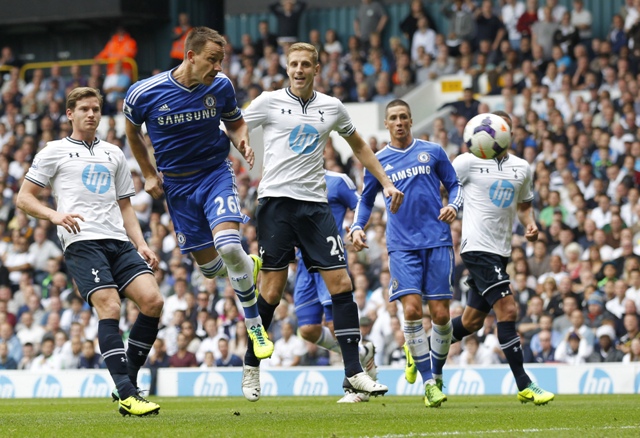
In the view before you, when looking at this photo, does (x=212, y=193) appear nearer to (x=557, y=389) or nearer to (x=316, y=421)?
(x=316, y=421)

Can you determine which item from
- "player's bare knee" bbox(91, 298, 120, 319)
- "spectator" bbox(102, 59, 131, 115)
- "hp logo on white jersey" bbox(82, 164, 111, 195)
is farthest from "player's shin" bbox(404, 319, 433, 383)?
"spectator" bbox(102, 59, 131, 115)

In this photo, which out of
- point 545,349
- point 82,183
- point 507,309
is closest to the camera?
point 82,183

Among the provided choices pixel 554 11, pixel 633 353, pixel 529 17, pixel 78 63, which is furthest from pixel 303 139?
pixel 78 63

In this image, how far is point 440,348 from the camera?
1193 centimetres

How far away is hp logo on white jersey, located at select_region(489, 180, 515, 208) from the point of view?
1189 centimetres

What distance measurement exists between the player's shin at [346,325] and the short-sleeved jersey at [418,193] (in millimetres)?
1803

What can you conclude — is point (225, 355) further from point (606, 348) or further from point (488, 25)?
point (488, 25)

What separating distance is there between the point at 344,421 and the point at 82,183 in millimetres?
2823

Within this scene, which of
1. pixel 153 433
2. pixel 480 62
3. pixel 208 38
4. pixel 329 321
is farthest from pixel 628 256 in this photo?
pixel 153 433

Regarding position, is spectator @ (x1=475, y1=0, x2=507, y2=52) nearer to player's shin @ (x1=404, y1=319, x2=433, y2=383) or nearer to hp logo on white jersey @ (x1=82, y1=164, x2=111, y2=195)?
player's shin @ (x1=404, y1=319, x2=433, y2=383)

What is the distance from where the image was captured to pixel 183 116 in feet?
33.0

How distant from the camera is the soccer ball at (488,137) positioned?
38.7 ft

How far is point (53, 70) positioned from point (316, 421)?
2019 centimetres

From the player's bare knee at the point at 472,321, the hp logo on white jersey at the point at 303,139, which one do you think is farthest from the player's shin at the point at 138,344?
the player's bare knee at the point at 472,321
